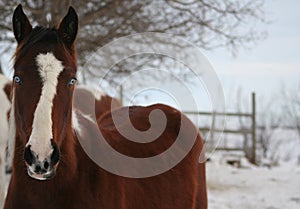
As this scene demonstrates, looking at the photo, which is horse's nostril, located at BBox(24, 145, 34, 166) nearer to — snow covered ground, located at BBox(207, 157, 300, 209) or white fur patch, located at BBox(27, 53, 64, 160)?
white fur patch, located at BBox(27, 53, 64, 160)

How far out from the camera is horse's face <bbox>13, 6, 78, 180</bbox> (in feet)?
7.47

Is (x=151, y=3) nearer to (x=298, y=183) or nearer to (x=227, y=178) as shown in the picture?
(x=227, y=178)

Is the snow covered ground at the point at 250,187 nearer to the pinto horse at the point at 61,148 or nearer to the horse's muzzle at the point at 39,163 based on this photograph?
the pinto horse at the point at 61,148

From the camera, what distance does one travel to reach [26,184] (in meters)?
2.66

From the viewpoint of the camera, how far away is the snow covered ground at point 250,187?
23.5 ft

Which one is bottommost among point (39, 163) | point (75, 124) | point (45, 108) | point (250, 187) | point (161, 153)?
point (250, 187)

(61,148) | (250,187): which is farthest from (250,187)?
(61,148)

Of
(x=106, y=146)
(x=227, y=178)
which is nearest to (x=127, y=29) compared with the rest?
(x=227, y=178)

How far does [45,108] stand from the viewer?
2.38m

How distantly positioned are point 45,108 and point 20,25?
67cm

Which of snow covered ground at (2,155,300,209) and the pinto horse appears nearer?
the pinto horse

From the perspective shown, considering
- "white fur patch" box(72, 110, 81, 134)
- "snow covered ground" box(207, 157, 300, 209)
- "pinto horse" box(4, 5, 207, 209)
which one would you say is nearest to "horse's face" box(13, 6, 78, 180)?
"pinto horse" box(4, 5, 207, 209)

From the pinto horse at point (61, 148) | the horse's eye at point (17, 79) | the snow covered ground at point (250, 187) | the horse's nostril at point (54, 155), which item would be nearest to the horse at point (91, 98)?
the snow covered ground at point (250, 187)

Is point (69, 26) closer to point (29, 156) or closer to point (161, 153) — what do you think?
point (29, 156)
